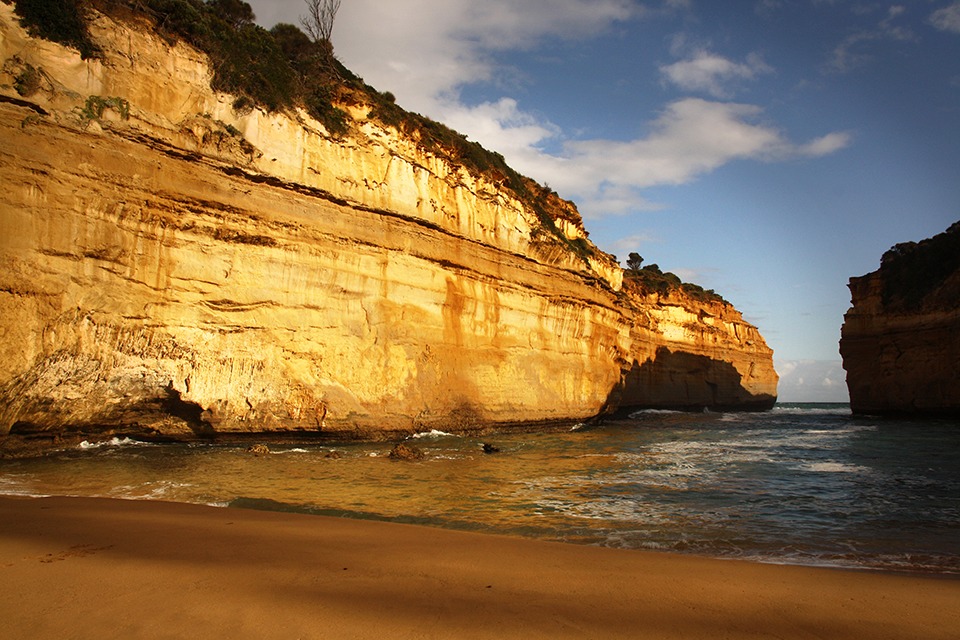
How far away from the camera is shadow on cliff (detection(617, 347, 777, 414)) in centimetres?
3722

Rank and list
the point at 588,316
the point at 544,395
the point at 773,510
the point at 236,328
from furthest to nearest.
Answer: the point at 588,316 < the point at 544,395 < the point at 236,328 < the point at 773,510

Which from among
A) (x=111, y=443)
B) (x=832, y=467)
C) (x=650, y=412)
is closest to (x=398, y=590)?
(x=111, y=443)

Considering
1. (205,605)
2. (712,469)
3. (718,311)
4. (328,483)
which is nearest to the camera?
(205,605)

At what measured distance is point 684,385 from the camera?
42500mm

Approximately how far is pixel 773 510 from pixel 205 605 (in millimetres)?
6550

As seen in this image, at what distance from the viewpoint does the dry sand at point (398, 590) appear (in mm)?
2490

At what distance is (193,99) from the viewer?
11086 mm

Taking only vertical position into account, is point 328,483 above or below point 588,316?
below

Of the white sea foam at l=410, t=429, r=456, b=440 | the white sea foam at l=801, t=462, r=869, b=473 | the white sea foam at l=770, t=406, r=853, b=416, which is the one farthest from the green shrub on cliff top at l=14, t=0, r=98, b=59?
the white sea foam at l=770, t=406, r=853, b=416

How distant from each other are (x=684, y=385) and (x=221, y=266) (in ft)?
131

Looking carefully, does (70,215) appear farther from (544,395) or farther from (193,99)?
(544,395)

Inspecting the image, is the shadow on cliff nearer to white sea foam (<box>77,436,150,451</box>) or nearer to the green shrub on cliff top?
white sea foam (<box>77,436,150,451</box>)

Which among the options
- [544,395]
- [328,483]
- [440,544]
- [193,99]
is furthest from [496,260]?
[440,544]

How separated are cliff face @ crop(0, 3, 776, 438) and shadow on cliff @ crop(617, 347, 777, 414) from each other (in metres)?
21.8
